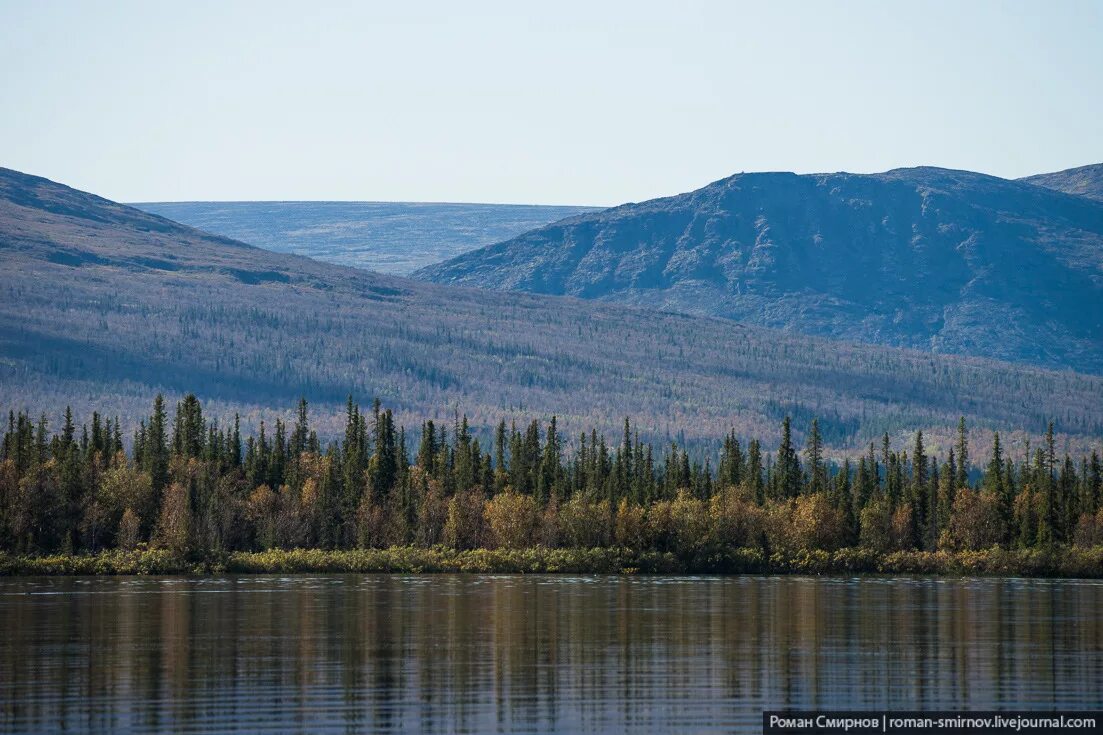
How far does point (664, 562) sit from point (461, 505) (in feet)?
65.6

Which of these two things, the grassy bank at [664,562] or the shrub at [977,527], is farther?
the shrub at [977,527]

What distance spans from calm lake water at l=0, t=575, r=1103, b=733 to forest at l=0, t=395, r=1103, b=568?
37110mm

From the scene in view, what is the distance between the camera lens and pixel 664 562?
13862 cm

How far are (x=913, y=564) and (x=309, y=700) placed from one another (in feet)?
326

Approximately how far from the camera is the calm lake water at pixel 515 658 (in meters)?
48.2

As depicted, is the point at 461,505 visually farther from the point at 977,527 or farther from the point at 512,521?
the point at 977,527

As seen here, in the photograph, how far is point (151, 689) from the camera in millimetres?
52469

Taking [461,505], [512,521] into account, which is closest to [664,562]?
[512,521]

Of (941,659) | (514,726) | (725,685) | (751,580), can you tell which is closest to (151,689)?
(514,726)

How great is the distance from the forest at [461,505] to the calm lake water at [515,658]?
37.1 m

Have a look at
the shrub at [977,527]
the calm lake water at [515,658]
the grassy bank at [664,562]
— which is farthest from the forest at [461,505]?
the calm lake water at [515,658]

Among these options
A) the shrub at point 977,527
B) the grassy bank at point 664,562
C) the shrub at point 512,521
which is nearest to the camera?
the grassy bank at point 664,562

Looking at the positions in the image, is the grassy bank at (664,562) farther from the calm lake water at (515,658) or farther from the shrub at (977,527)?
the calm lake water at (515,658)

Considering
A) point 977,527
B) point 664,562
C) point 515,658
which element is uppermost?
point 515,658
